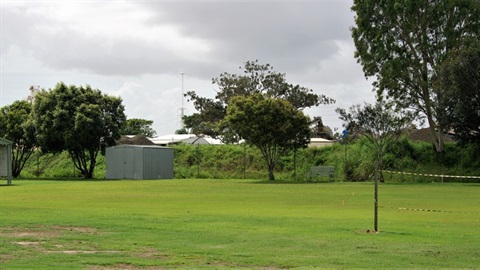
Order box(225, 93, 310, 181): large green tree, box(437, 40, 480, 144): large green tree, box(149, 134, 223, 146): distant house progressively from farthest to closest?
box(149, 134, 223, 146): distant house
box(225, 93, 310, 181): large green tree
box(437, 40, 480, 144): large green tree

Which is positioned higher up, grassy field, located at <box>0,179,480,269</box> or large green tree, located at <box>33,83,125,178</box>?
large green tree, located at <box>33,83,125,178</box>

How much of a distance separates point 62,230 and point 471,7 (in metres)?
47.2

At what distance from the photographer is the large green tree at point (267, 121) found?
183ft

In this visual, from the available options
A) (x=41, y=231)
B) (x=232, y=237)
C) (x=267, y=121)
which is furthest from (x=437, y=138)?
(x=41, y=231)

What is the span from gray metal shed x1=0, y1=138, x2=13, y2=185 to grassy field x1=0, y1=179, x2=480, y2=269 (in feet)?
77.4

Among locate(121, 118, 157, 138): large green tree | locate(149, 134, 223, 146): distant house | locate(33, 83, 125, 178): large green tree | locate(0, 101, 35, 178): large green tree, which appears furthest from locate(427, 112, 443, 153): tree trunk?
locate(121, 118, 157, 138): large green tree

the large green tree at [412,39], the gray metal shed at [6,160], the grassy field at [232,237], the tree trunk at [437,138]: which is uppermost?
the large green tree at [412,39]

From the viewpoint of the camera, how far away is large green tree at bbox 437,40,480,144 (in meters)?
51.3

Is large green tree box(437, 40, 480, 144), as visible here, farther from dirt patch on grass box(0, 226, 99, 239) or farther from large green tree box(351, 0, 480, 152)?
dirt patch on grass box(0, 226, 99, 239)

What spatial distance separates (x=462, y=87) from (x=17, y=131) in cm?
4148

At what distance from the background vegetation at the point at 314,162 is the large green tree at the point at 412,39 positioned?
2740mm

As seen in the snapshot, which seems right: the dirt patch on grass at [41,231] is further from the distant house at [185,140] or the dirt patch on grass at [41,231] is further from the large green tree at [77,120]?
the distant house at [185,140]

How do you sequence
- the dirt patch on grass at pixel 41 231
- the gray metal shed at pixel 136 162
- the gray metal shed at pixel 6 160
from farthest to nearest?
the gray metal shed at pixel 136 162, the gray metal shed at pixel 6 160, the dirt patch on grass at pixel 41 231

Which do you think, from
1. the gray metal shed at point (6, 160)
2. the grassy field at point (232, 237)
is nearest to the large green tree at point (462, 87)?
the grassy field at point (232, 237)
